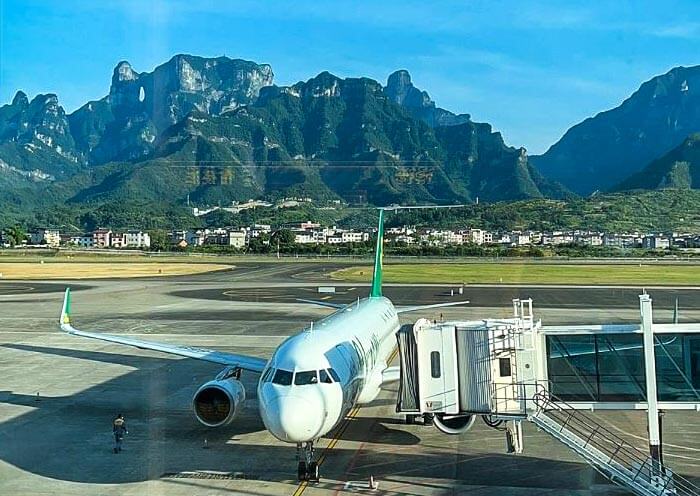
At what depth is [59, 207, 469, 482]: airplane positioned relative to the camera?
17.0 metres

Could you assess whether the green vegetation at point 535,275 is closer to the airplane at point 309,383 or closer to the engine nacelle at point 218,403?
the airplane at point 309,383

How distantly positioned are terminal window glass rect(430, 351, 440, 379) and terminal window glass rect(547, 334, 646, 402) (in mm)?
2747

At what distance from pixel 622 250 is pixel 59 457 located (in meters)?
148

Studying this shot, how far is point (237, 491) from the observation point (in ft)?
58.1

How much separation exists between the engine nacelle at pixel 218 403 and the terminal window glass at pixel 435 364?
6.37 m

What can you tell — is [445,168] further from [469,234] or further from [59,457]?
[59,457]

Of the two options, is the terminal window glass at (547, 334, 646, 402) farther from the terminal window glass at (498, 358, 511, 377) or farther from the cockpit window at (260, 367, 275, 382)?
the cockpit window at (260, 367, 275, 382)

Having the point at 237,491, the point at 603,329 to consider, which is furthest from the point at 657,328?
the point at 237,491

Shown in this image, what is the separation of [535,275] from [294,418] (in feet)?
284

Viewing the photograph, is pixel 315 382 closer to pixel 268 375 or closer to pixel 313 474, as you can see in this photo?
pixel 268 375

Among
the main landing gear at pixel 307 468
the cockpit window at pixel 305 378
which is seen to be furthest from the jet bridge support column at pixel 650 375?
the main landing gear at pixel 307 468

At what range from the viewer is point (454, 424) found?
20125 mm

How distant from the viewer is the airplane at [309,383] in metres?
17.0

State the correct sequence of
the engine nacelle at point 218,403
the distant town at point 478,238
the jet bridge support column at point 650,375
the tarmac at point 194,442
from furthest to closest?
the distant town at point 478,238
the engine nacelle at point 218,403
the tarmac at point 194,442
the jet bridge support column at point 650,375
